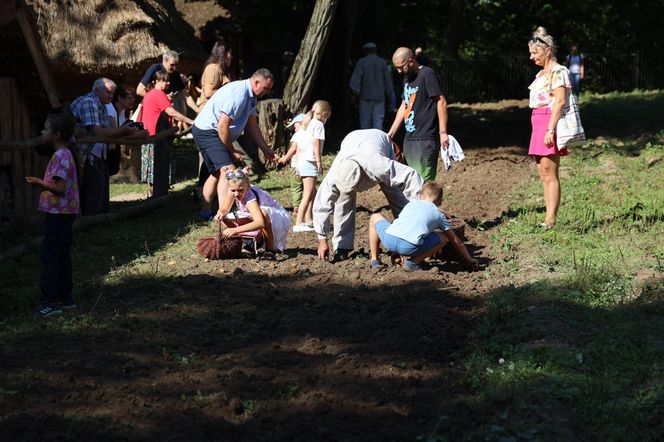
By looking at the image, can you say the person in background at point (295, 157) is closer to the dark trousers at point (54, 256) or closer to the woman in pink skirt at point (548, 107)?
the woman in pink skirt at point (548, 107)

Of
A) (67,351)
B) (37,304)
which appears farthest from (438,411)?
(37,304)

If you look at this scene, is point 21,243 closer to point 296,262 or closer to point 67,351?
point 296,262

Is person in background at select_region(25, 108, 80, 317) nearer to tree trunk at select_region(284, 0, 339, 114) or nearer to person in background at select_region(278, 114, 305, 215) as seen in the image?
person in background at select_region(278, 114, 305, 215)

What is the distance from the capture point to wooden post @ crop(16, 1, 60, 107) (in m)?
12.4

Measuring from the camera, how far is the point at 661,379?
5.89 meters

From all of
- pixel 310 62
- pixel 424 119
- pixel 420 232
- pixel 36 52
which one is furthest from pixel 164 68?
pixel 420 232

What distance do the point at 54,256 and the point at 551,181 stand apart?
5029mm

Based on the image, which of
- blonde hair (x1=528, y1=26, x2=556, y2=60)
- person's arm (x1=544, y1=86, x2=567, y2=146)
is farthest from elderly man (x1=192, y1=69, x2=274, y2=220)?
person's arm (x1=544, y1=86, x2=567, y2=146)

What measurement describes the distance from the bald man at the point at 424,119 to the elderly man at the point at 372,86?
22.9 ft

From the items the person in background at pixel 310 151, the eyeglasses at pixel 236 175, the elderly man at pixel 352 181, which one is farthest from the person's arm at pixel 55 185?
the person in background at pixel 310 151

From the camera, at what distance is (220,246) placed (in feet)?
31.5

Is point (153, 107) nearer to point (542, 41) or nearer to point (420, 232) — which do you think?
point (542, 41)

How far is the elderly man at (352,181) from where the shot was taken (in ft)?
30.5

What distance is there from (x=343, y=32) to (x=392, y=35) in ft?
16.1
